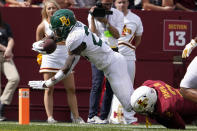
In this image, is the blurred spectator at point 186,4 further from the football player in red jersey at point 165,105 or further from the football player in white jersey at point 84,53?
the football player in red jersey at point 165,105

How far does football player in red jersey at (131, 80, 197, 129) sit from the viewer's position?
7697 mm

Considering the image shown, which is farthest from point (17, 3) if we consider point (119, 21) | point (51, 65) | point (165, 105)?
point (165, 105)

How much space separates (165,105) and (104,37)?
69.8 inches

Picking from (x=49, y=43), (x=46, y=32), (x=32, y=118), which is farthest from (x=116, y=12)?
(x=32, y=118)

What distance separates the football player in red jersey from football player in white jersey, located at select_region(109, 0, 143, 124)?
5.18 ft

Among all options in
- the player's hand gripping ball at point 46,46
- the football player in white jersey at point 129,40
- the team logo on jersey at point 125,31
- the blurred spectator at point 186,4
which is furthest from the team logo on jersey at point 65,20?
the blurred spectator at point 186,4

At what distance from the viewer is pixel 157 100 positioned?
25.8ft

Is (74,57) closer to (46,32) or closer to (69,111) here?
(46,32)

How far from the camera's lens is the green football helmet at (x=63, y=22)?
7828mm

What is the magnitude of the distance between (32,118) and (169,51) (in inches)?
93.9

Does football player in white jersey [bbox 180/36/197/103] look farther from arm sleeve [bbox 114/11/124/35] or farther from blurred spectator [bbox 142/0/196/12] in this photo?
blurred spectator [bbox 142/0/196/12]

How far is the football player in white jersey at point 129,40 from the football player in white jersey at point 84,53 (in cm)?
134

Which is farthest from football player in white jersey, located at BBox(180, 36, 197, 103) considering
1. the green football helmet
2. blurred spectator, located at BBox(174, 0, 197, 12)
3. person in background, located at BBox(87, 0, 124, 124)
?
blurred spectator, located at BBox(174, 0, 197, 12)

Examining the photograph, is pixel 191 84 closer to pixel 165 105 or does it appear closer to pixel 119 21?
pixel 165 105
